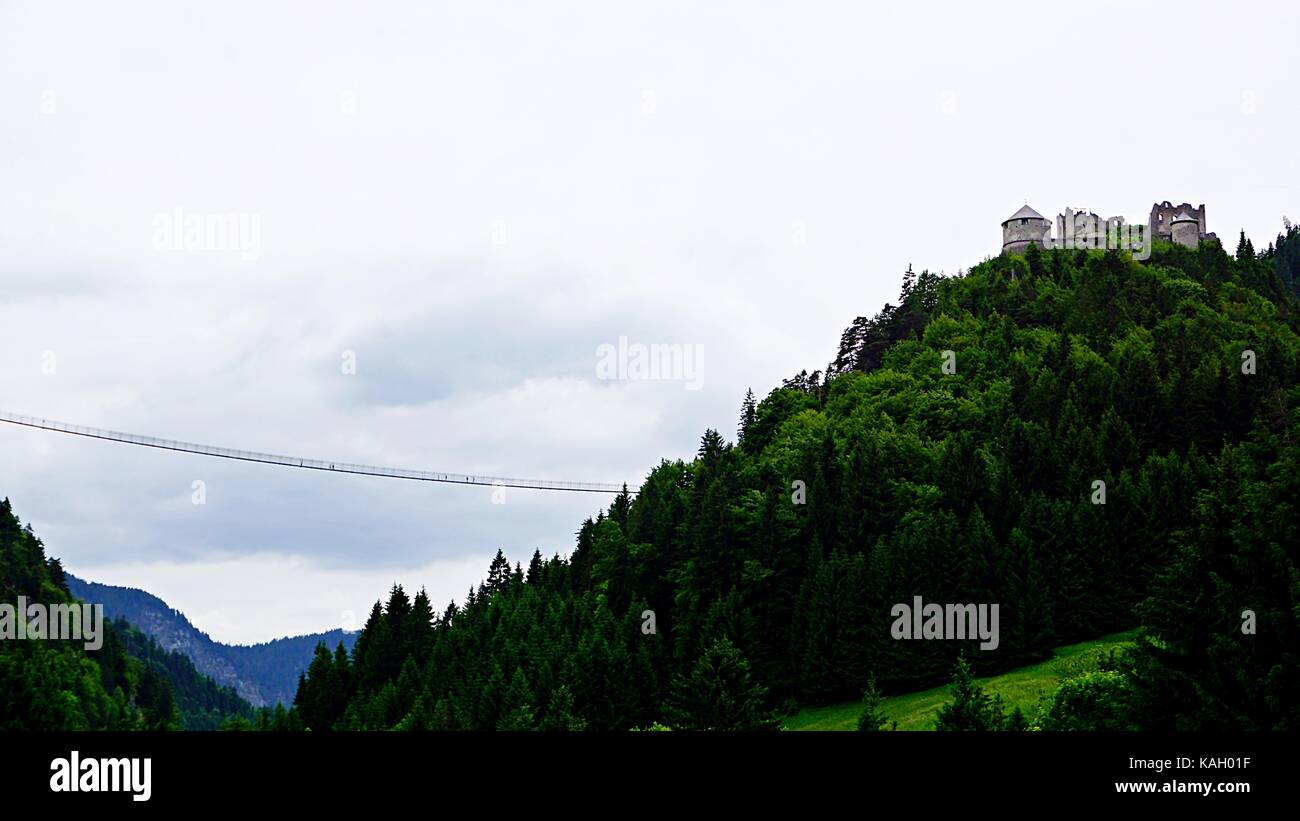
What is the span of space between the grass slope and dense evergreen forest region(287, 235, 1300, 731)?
1979mm

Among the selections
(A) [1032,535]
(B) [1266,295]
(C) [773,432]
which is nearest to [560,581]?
(C) [773,432]

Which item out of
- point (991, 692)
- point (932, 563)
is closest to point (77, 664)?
point (932, 563)

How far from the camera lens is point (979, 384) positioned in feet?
503

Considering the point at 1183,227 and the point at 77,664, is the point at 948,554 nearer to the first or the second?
the point at 77,664

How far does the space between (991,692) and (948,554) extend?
2573 cm

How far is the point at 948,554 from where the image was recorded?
99.8 metres

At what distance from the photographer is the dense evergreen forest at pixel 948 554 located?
52.1 meters

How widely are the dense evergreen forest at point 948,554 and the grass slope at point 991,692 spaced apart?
6.49 feet
